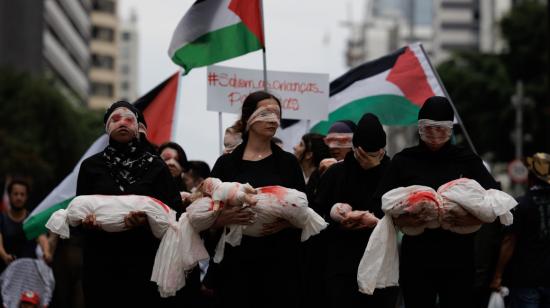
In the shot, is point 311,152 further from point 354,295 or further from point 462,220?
point 462,220

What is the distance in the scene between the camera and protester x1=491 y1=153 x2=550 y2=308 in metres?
11.4

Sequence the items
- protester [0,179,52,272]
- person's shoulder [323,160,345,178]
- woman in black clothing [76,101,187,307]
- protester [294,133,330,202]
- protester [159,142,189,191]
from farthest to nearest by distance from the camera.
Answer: protester [0,179,52,272]
protester [159,142,189,191]
protester [294,133,330,202]
person's shoulder [323,160,345,178]
woman in black clothing [76,101,187,307]

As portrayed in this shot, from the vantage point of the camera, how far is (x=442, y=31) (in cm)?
15525

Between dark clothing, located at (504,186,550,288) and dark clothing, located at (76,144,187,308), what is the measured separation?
3743 mm

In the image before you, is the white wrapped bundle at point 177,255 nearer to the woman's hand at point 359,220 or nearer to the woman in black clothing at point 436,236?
the woman's hand at point 359,220

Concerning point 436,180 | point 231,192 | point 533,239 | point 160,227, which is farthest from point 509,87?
point 231,192

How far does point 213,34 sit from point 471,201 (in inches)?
193

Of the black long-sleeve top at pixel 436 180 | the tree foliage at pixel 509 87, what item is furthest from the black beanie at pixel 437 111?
the tree foliage at pixel 509 87

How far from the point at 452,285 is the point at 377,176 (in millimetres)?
1258

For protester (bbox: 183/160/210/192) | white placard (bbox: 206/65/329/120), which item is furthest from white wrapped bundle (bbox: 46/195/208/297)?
white placard (bbox: 206/65/329/120)

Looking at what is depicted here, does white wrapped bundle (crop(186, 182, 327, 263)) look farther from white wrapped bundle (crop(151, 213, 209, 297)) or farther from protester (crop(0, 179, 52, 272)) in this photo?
protester (crop(0, 179, 52, 272))

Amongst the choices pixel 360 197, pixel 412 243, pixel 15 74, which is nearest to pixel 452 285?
pixel 412 243

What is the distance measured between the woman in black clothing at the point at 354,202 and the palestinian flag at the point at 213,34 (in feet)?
10.7

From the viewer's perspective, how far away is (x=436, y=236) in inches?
341
